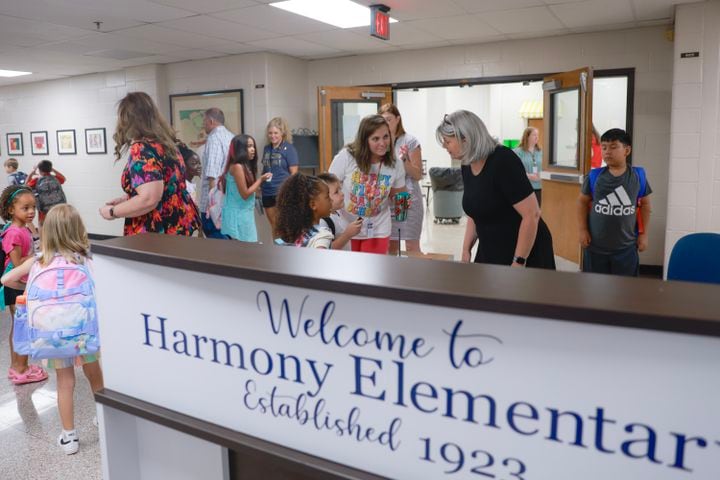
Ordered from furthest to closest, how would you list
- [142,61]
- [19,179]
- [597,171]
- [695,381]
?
[19,179], [142,61], [597,171], [695,381]

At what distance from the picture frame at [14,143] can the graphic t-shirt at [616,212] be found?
31.7ft

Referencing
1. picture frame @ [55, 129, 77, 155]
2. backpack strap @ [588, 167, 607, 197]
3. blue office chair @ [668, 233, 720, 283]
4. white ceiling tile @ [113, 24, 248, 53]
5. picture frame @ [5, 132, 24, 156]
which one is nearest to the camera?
blue office chair @ [668, 233, 720, 283]

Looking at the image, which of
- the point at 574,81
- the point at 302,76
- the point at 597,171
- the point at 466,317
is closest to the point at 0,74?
the point at 302,76

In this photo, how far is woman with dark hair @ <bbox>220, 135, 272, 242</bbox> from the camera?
175 inches

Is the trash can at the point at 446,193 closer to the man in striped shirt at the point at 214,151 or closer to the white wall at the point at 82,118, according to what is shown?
the white wall at the point at 82,118

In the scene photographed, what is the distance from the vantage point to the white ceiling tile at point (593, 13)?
4.84 meters

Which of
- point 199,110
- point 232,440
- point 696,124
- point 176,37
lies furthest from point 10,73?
point 232,440

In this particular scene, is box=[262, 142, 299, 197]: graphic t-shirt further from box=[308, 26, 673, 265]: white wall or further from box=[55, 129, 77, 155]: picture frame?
box=[55, 129, 77, 155]: picture frame

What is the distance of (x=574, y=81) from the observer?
18.6 ft

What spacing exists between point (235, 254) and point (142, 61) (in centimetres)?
706

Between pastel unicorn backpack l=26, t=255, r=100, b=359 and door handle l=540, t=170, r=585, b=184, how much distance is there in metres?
4.61

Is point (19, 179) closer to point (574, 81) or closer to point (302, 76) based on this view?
point (302, 76)

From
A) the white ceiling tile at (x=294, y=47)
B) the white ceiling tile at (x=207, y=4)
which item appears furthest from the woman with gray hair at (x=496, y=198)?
the white ceiling tile at (x=294, y=47)

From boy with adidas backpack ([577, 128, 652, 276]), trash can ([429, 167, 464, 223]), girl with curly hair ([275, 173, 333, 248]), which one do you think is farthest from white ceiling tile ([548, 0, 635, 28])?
trash can ([429, 167, 464, 223])
